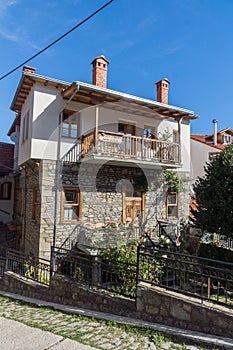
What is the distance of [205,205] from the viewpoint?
24.8 ft

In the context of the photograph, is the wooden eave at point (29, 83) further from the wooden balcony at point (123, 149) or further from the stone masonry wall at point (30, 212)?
the stone masonry wall at point (30, 212)

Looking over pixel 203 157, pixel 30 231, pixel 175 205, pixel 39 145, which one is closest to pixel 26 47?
pixel 39 145

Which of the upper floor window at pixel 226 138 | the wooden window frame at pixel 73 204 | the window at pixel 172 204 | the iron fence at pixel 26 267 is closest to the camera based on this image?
the iron fence at pixel 26 267

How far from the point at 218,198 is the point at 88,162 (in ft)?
16.7

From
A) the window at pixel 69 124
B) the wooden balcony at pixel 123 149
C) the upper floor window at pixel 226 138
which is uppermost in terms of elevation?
the upper floor window at pixel 226 138

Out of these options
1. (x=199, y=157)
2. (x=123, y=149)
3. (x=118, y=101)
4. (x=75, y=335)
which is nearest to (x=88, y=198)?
(x=123, y=149)

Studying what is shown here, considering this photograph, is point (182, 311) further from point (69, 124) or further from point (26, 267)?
point (69, 124)

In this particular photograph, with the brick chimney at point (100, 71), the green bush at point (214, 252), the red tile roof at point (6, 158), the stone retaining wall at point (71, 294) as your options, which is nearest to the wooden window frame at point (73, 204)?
the stone retaining wall at point (71, 294)

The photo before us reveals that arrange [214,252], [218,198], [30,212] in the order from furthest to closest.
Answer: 1. [30,212]
2. [214,252]
3. [218,198]

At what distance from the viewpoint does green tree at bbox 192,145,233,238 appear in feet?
23.2

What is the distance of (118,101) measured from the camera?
32.6 ft

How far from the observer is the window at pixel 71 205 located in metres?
9.40

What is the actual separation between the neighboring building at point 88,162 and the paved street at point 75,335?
3962 mm

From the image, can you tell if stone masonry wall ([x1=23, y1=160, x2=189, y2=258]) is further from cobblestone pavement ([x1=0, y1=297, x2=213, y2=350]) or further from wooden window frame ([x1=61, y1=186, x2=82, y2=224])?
cobblestone pavement ([x1=0, y1=297, x2=213, y2=350])
